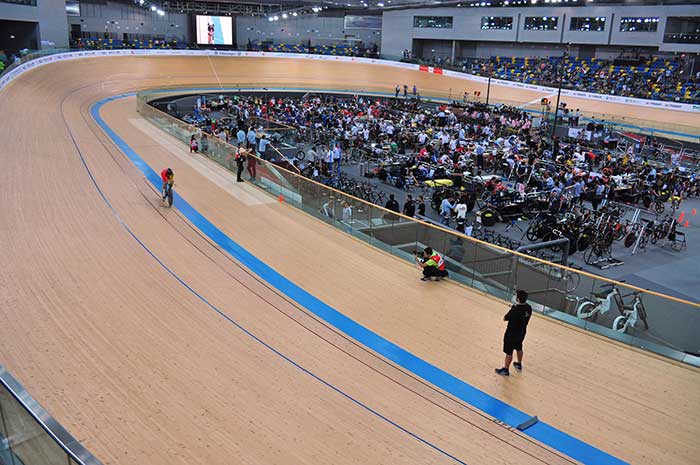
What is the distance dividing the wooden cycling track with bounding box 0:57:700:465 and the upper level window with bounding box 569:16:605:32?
40.6 meters

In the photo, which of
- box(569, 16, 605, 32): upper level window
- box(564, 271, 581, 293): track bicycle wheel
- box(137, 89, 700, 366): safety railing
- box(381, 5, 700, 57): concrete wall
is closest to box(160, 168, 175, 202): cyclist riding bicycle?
box(137, 89, 700, 366): safety railing

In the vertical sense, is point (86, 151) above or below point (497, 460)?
above

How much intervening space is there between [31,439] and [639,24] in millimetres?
47143

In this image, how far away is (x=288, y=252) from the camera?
1012 cm

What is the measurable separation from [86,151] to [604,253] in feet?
49.2

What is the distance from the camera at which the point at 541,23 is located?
153ft

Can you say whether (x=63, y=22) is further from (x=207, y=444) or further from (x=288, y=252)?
(x=207, y=444)

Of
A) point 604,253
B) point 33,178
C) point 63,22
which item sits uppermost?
point 63,22

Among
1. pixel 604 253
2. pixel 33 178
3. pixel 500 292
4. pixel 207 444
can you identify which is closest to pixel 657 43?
pixel 604 253

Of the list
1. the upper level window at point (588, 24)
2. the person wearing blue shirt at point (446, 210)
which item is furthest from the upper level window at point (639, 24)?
the person wearing blue shirt at point (446, 210)

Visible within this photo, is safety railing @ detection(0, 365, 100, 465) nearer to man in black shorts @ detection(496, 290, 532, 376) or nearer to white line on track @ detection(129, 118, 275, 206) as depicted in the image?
man in black shorts @ detection(496, 290, 532, 376)

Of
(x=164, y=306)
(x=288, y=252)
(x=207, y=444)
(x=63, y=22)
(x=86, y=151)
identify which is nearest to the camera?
(x=207, y=444)

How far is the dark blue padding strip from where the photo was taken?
5.49 m

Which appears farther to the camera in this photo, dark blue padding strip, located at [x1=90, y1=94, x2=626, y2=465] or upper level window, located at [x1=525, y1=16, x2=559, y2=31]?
upper level window, located at [x1=525, y1=16, x2=559, y2=31]
